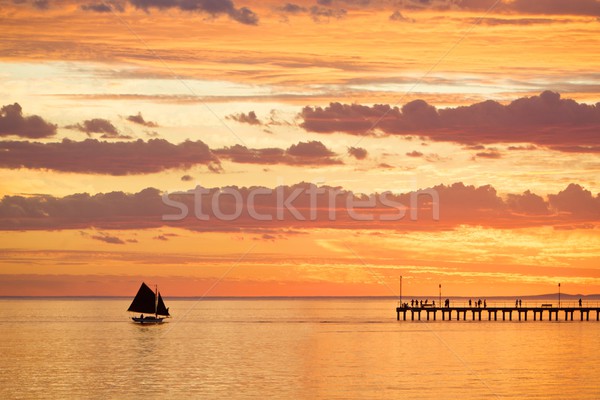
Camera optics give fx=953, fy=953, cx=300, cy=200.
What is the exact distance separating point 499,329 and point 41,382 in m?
106

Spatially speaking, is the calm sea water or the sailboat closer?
the calm sea water

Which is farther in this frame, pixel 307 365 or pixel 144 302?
pixel 144 302

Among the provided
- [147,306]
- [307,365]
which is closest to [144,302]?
[147,306]

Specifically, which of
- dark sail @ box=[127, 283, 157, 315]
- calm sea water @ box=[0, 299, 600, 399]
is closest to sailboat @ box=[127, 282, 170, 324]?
dark sail @ box=[127, 283, 157, 315]

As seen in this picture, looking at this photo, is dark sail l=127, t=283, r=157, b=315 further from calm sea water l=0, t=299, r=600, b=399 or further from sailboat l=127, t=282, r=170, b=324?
calm sea water l=0, t=299, r=600, b=399

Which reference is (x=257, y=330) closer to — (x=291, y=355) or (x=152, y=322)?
(x=152, y=322)

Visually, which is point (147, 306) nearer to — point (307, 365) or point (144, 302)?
point (144, 302)

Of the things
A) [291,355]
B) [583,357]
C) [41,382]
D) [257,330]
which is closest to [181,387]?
[41,382]

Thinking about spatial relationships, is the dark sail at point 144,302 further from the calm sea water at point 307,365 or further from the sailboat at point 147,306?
the calm sea water at point 307,365

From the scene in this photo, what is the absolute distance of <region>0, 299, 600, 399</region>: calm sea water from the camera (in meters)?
83.2

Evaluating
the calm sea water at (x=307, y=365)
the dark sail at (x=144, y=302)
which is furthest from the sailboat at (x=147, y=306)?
the calm sea water at (x=307, y=365)

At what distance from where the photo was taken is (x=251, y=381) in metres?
90.3

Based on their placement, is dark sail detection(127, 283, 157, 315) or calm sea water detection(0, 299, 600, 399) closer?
calm sea water detection(0, 299, 600, 399)

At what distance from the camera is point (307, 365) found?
10519cm
